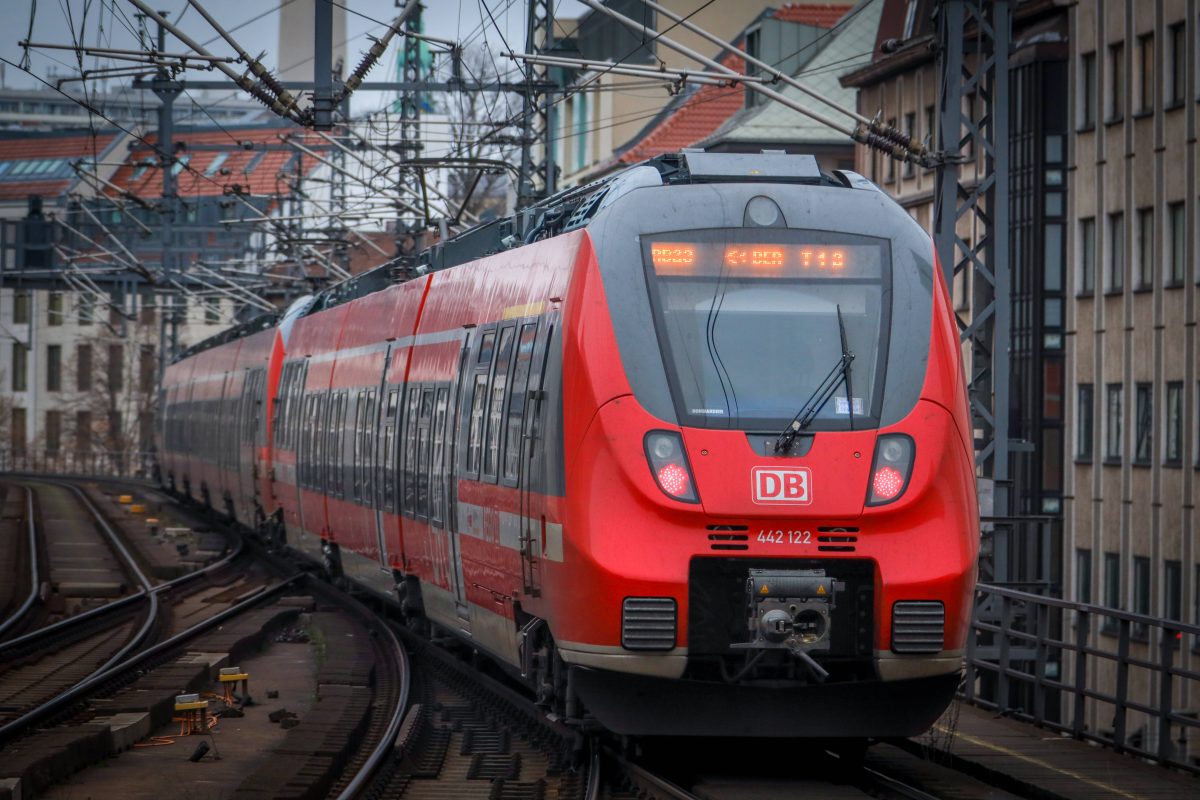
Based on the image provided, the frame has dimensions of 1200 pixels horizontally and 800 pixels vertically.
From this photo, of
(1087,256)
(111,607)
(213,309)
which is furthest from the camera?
(213,309)

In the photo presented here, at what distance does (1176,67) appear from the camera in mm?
35062

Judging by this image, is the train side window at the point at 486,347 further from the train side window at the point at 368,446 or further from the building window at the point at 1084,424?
the building window at the point at 1084,424

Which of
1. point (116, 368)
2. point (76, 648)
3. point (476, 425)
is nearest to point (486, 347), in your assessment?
point (476, 425)

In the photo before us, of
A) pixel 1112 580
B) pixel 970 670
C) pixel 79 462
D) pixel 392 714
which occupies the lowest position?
pixel 1112 580

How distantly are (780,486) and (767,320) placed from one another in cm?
101

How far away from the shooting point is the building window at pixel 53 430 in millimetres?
93750

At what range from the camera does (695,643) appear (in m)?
10.5

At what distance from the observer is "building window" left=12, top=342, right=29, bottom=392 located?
9419 cm

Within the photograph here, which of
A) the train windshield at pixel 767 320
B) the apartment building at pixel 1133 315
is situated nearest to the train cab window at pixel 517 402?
the train windshield at pixel 767 320

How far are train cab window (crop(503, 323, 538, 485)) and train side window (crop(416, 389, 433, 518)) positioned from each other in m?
→ 3.15

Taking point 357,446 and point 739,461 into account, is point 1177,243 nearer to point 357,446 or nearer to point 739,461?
point 357,446

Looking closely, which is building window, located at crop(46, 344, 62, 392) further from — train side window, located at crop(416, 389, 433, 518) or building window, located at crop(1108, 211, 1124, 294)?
train side window, located at crop(416, 389, 433, 518)

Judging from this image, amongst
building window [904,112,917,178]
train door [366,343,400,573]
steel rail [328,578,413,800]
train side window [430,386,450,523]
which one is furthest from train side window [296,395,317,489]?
building window [904,112,917,178]

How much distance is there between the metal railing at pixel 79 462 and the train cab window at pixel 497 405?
215 feet
